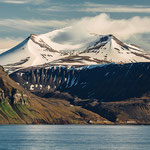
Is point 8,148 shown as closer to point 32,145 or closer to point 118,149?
point 32,145

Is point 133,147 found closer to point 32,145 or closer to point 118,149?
point 118,149

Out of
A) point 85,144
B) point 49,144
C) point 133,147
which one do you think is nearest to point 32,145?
point 49,144

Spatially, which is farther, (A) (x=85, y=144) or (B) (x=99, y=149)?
(A) (x=85, y=144)

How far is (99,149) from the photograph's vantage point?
575 feet

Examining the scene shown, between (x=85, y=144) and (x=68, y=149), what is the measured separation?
22.8 meters

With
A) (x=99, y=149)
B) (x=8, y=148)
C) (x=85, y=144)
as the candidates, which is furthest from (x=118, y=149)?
(x=8, y=148)

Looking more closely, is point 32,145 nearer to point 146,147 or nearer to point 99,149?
point 99,149

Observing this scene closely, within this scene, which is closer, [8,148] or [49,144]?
[8,148]

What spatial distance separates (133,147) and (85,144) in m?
20.7

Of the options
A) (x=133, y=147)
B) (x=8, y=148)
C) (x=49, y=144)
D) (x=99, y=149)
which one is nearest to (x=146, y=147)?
(x=133, y=147)

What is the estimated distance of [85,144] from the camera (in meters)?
197

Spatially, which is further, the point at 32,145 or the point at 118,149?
the point at 32,145

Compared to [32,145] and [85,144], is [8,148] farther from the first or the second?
[85,144]

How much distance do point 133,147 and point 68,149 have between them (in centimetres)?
2490
